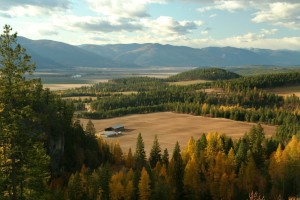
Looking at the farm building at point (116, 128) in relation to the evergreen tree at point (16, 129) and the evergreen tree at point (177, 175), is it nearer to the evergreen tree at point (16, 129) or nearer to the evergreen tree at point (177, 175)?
the evergreen tree at point (177, 175)

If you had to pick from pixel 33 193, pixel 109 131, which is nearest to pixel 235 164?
pixel 33 193

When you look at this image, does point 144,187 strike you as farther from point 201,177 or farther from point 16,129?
point 16,129

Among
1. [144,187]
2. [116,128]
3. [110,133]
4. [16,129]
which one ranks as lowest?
[110,133]

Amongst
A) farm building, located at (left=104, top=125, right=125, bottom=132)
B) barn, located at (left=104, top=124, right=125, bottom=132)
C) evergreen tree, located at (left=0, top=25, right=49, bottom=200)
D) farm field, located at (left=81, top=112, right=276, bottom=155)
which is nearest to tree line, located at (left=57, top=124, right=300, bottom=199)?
farm field, located at (left=81, top=112, right=276, bottom=155)

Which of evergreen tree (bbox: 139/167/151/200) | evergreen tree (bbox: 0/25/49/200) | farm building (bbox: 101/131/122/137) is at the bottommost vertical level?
farm building (bbox: 101/131/122/137)

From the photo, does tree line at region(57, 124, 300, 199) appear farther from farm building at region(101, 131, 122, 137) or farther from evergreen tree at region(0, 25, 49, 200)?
farm building at region(101, 131, 122, 137)

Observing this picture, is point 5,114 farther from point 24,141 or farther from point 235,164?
point 235,164

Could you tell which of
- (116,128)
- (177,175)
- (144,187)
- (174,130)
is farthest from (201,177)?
(116,128)

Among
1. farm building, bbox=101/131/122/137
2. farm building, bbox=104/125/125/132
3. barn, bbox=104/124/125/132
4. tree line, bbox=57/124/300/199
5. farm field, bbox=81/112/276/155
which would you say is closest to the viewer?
tree line, bbox=57/124/300/199

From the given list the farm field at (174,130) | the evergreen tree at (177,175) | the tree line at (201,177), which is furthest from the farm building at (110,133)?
the evergreen tree at (177,175)
